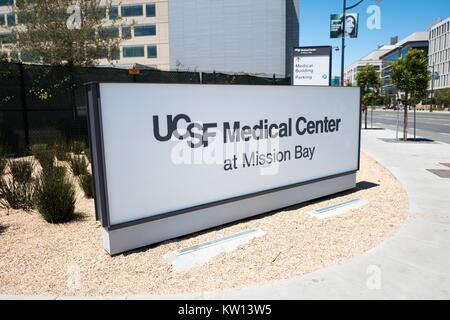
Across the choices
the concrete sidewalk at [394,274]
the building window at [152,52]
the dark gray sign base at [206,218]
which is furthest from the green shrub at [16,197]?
the building window at [152,52]

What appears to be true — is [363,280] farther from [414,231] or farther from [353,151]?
[353,151]

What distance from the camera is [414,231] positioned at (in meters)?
5.11

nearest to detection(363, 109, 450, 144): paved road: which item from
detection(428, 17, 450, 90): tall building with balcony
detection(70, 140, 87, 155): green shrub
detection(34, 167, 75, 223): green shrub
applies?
detection(70, 140, 87, 155): green shrub

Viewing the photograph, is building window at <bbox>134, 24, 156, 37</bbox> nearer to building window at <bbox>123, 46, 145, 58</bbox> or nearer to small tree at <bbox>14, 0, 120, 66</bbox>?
building window at <bbox>123, 46, 145, 58</bbox>

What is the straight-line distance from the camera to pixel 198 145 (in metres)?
4.96

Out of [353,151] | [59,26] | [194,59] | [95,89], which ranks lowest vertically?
[353,151]

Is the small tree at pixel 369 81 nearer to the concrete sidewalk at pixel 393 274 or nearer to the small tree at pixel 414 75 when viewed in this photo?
the small tree at pixel 414 75

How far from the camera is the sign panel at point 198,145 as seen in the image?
429 cm

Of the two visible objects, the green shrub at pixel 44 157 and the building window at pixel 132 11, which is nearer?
the green shrub at pixel 44 157

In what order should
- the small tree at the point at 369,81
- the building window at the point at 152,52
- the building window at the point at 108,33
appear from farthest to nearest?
the building window at the point at 152,52
the small tree at the point at 369,81
the building window at the point at 108,33

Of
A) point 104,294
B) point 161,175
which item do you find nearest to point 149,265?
point 104,294

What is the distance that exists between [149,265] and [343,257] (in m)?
2.21

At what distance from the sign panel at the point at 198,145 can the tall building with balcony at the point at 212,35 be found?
60436 millimetres

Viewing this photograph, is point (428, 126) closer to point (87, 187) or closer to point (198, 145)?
point (87, 187)
